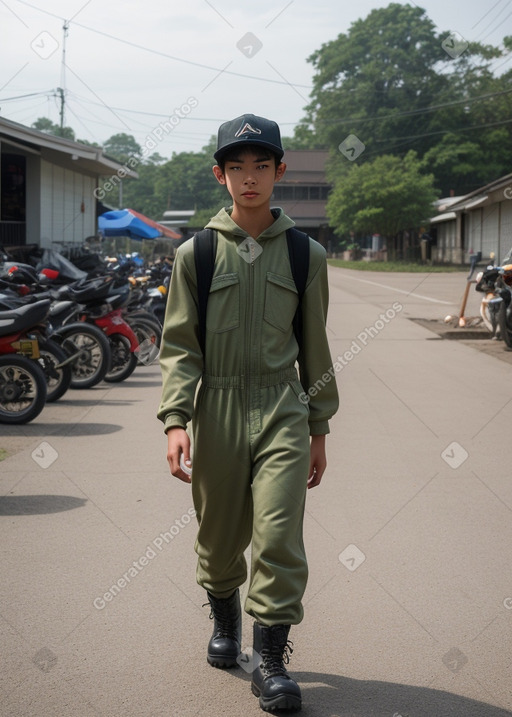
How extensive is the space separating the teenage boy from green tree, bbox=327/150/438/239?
66.0 meters

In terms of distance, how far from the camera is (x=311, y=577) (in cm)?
489

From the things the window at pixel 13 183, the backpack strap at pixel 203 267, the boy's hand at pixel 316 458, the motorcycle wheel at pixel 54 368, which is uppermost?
the window at pixel 13 183

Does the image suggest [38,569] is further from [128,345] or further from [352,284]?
[352,284]

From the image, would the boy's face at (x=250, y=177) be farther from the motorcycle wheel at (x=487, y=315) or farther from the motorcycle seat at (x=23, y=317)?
the motorcycle wheel at (x=487, y=315)

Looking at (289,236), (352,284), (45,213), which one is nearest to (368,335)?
(45,213)

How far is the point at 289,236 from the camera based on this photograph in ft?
11.8

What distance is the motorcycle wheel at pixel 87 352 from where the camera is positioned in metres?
10.9

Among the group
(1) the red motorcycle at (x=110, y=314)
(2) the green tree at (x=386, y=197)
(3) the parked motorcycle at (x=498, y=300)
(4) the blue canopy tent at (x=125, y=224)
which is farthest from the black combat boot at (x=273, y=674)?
(2) the green tree at (x=386, y=197)

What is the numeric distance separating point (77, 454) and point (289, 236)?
15.4ft

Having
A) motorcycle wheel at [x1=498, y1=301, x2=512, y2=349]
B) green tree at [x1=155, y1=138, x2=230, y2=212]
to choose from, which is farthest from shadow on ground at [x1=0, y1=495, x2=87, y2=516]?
green tree at [x1=155, y1=138, x2=230, y2=212]

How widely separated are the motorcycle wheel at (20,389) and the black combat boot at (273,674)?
19.4ft

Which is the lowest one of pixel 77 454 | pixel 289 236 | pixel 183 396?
pixel 77 454

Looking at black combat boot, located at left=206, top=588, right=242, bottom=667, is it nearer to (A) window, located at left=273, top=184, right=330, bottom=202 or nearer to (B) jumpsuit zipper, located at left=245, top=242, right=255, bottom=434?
(B) jumpsuit zipper, located at left=245, top=242, right=255, bottom=434

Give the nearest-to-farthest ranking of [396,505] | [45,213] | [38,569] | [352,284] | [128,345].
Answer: [38,569] → [396,505] → [128,345] → [45,213] → [352,284]
